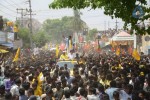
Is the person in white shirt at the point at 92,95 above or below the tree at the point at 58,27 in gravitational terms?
below

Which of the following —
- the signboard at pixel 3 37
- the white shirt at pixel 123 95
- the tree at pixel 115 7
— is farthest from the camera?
the signboard at pixel 3 37

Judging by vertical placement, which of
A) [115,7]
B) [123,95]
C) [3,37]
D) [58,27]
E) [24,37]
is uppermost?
[58,27]

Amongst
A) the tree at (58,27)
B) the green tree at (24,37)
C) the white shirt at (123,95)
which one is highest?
the tree at (58,27)

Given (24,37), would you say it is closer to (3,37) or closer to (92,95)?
(3,37)

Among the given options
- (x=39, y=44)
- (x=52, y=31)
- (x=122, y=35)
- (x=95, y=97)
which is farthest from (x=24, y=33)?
(x=52, y=31)

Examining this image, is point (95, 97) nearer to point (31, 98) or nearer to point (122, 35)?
point (31, 98)

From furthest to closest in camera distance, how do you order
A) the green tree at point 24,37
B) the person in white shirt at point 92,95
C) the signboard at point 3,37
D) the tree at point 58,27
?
the tree at point 58,27 → the green tree at point 24,37 → the signboard at point 3,37 → the person in white shirt at point 92,95

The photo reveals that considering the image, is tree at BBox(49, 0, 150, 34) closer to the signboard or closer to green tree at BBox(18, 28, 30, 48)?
the signboard

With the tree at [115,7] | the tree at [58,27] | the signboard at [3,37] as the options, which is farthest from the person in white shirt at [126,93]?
the tree at [58,27]

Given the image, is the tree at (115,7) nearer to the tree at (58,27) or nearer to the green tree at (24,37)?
the green tree at (24,37)

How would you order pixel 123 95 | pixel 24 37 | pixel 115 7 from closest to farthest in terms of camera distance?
pixel 123 95, pixel 115 7, pixel 24 37

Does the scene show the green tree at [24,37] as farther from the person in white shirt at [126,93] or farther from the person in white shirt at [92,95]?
the person in white shirt at [92,95]

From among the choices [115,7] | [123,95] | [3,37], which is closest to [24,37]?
[3,37]

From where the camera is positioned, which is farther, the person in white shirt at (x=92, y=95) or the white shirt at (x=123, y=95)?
the white shirt at (x=123, y=95)
